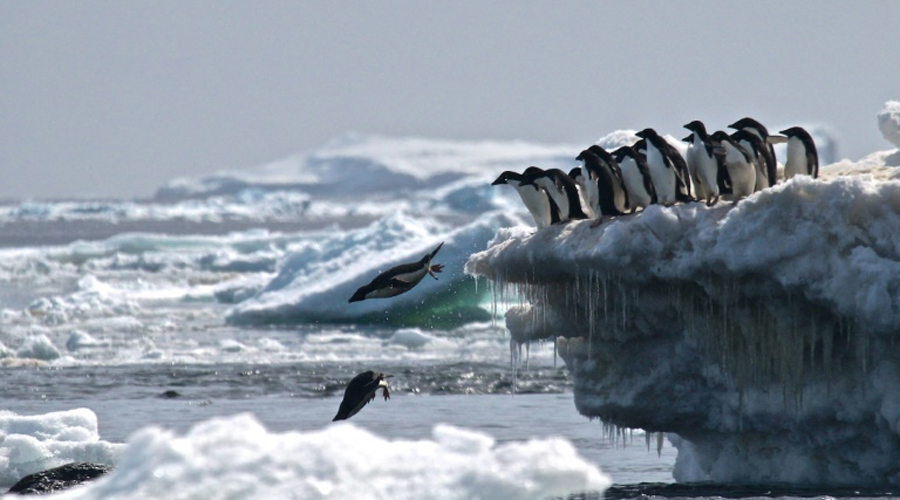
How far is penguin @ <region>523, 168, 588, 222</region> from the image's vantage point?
1205cm

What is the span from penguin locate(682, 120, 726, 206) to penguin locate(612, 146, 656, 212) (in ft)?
1.16

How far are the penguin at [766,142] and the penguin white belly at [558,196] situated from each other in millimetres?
1504

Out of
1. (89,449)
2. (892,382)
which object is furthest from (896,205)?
(89,449)

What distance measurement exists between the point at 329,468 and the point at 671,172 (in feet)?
16.4

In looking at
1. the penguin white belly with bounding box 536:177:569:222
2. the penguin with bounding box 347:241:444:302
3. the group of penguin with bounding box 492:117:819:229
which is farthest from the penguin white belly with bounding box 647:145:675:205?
the penguin with bounding box 347:241:444:302

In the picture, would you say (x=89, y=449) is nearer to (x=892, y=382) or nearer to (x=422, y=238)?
(x=892, y=382)

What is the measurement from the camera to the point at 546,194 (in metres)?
12.2

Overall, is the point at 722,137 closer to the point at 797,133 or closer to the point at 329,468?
the point at 797,133

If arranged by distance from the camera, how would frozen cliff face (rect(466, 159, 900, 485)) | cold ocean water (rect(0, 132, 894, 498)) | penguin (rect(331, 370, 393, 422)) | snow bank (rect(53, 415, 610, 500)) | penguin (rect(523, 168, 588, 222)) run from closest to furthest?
snow bank (rect(53, 415, 610, 500)) → frozen cliff face (rect(466, 159, 900, 485)) → cold ocean water (rect(0, 132, 894, 498)) → penguin (rect(331, 370, 393, 422)) → penguin (rect(523, 168, 588, 222))

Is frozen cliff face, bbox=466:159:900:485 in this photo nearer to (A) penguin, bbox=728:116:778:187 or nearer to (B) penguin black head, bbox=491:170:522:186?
(A) penguin, bbox=728:116:778:187

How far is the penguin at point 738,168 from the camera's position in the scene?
441 inches

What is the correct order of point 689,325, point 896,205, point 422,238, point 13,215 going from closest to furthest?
point 896,205 < point 689,325 < point 422,238 < point 13,215

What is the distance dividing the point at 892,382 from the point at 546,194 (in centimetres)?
331

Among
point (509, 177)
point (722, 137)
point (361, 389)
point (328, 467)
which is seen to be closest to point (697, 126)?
point (722, 137)
